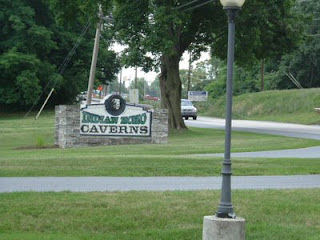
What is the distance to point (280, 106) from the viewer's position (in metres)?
63.0

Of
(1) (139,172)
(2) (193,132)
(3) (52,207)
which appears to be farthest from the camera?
→ (2) (193,132)

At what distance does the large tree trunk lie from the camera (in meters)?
36.4

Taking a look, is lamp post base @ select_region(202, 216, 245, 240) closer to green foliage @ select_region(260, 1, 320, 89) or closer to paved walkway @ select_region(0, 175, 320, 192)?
paved walkway @ select_region(0, 175, 320, 192)

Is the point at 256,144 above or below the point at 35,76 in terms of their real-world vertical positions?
below

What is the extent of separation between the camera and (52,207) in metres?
10.0

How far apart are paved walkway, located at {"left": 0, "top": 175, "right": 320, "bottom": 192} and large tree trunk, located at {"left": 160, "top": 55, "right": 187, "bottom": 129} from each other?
21244 mm

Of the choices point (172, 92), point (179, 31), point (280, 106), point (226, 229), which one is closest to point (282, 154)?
point (226, 229)

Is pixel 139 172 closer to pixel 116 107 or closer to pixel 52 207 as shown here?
pixel 52 207

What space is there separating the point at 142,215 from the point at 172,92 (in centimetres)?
2718

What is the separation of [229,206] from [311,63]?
75429 millimetres

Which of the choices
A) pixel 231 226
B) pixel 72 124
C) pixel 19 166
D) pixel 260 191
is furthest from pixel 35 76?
pixel 231 226

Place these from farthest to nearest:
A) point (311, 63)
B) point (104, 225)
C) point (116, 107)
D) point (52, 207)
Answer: point (311, 63)
point (116, 107)
point (52, 207)
point (104, 225)

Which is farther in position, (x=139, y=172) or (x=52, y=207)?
(x=139, y=172)

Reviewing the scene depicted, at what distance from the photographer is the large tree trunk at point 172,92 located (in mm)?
36406
